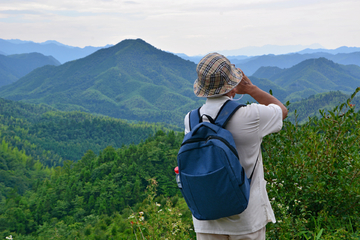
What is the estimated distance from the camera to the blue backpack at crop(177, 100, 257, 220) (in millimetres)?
1612

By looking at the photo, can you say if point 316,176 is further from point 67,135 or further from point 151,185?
point 67,135

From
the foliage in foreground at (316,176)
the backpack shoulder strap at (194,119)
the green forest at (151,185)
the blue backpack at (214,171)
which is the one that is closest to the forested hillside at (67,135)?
the green forest at (151,185)

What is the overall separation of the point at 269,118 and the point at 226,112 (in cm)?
27

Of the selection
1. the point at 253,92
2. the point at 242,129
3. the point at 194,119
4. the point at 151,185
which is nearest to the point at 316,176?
the point at 253,92

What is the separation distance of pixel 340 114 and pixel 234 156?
216 centimetres

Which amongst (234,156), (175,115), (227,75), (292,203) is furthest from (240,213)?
(175,115)

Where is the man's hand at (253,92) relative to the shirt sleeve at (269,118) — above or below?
above

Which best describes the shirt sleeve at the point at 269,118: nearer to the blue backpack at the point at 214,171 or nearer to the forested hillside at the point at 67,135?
the blue backpack at the point at 214,171

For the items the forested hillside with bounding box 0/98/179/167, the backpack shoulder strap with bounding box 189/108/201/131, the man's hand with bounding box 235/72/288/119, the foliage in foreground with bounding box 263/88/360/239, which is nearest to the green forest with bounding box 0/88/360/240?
the foliage in foreground with bounding box 263/88/360/239

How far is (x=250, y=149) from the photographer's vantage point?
1793 mm

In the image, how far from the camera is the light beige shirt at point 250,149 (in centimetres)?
172

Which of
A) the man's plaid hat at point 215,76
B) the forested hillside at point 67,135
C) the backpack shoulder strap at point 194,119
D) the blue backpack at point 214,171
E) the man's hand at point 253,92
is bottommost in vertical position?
the forested hillside at point 67,135

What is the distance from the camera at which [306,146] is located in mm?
3033

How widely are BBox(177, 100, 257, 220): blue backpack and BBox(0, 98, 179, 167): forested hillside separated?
312 feet
